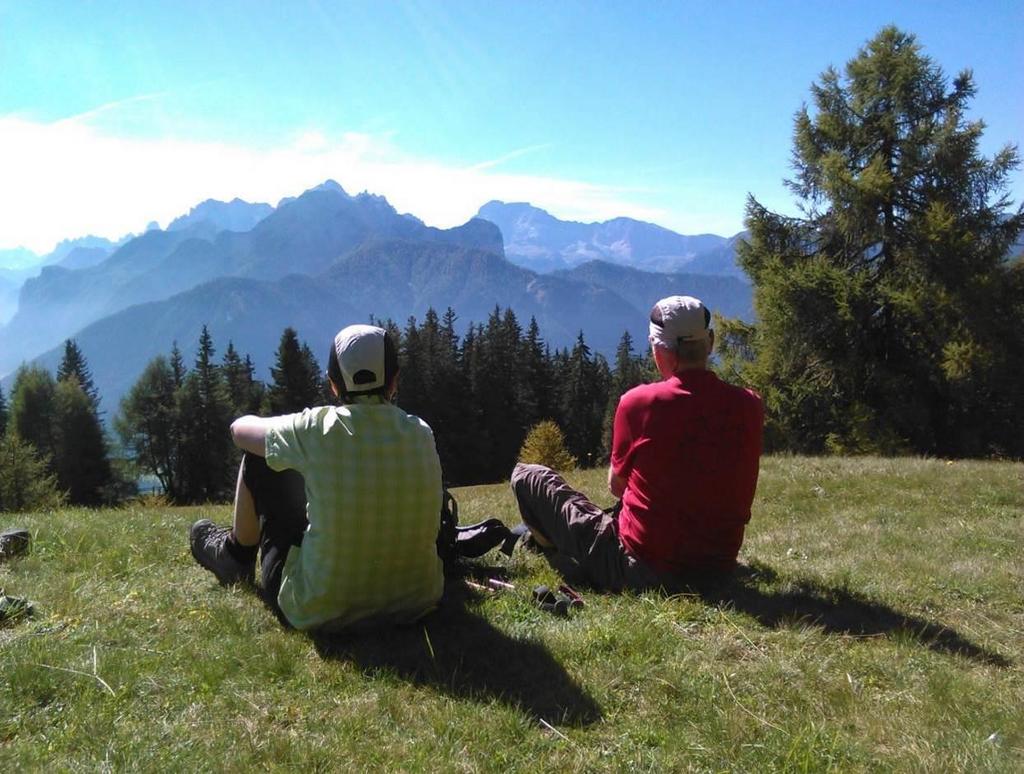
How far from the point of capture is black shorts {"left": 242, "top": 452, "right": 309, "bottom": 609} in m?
4.46

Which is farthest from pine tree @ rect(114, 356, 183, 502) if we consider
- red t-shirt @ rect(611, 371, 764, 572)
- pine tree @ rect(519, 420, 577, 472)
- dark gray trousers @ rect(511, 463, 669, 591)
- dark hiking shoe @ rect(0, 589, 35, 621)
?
red t-shirt @ rect(611, 371, 764, 572)

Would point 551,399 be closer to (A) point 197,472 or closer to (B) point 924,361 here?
(A) point 197,472

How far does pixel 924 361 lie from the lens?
969 inches

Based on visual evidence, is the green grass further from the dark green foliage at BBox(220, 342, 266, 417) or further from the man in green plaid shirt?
the dark green foliage at BBox(220, 342, 266, 417)

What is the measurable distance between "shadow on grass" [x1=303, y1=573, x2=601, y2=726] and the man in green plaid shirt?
0.15 metres

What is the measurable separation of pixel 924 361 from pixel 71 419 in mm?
62626

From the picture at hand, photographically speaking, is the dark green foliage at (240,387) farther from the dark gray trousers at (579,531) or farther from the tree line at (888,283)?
the dark gray trousers at (579,531)

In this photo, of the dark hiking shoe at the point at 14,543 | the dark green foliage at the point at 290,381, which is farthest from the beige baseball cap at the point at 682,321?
the dark green foliage at the point at 290,381

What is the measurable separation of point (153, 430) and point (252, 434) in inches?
2701

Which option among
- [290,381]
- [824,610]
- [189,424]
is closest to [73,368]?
[189,424]

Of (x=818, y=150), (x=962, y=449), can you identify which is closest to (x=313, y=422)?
(x=962, y=449)

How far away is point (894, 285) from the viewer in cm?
2428

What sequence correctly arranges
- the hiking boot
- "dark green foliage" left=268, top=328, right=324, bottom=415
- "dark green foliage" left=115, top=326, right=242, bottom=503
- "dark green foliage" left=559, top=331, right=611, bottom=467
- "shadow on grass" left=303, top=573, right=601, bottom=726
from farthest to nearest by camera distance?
"dark green foliage" left=559, top=331, right=611, bottom=467 < "dark green foliage" left=115, top=326, right=242, bottom=503 < "dark green foliage" left=268, top=328, right=324, bottom=415 < the hiking boot < "shadow on grass" left=303, top=573, right=601, bottom=726

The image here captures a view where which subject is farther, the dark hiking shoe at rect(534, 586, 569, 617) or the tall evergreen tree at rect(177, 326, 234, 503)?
the tall evergreen tree at rect(177, 326, 234, 503)
